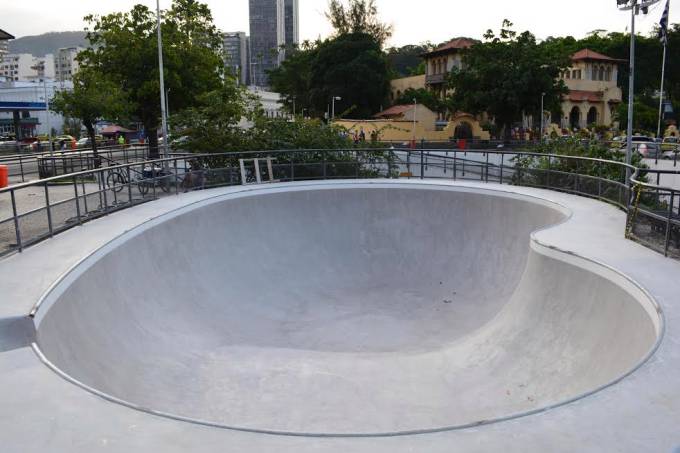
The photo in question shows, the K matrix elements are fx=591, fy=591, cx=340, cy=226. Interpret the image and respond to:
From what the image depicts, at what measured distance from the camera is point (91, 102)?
24250mm

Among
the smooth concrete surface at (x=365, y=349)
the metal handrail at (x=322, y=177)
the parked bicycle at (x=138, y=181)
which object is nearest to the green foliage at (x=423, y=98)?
the metal handrail at (x=322, y=177)

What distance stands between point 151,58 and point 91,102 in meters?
6.00

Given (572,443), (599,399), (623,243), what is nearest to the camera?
(572,443)

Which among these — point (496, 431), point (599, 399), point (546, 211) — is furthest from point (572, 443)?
point (546, 211)

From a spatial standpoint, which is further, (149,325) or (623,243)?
(623,243)

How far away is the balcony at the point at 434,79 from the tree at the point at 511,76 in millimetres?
22352

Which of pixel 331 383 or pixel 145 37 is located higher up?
pixel 145 37

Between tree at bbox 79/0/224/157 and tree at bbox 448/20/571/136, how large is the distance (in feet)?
65.4

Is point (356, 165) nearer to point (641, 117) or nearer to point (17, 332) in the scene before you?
point (17, 332)

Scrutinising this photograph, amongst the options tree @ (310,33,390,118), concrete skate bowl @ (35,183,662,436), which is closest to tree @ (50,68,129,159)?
concrete skate bowl @ (35,183,662,436)

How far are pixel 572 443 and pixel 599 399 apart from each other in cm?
80

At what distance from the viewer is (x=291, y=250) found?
1411 cm

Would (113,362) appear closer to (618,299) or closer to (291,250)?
(618,299)

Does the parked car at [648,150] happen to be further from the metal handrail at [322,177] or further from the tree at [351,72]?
the tree at [351,72]
